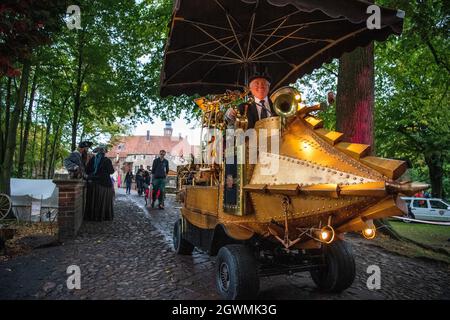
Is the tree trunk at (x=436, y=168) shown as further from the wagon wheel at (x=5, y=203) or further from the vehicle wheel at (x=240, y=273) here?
the wagon wheel at (x=5, y=203)

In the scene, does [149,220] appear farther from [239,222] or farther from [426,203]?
[426,203]

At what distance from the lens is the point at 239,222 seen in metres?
3.50

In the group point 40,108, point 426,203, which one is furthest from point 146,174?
point 426,203

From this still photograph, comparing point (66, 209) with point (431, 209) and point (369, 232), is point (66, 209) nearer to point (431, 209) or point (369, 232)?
point (369, 232)

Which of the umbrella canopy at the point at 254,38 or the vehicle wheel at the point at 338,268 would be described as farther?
the umbrella canopy at the point at 254,38

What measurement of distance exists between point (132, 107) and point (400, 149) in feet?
62.7

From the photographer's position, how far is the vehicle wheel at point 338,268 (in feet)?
12.0

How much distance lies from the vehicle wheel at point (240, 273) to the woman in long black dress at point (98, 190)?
6872 millimetres

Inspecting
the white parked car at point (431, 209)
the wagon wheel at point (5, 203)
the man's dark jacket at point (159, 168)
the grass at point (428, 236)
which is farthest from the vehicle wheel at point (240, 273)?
the white parked car at point (431, 209)

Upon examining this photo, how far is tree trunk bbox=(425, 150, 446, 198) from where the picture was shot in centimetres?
2112

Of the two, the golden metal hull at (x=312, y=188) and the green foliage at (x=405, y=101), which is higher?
the green foliage at (x=405, y=101)

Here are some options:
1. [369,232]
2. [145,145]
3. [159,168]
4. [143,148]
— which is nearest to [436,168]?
[159,168]

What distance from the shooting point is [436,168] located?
81.0 ft

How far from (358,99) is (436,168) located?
21756 mm
